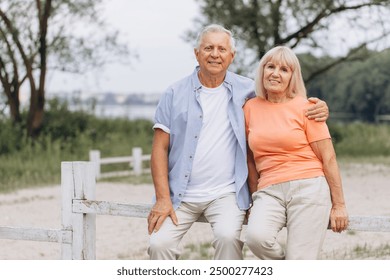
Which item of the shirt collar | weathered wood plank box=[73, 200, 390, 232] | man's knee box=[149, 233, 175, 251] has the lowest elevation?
man's knee box=[149, 233, 175, 251]

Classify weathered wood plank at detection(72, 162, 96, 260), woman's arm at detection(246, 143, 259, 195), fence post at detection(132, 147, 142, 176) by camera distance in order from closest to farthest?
woman's arm at detection(246, 143, 259, 195), weathered wood plank at detection(72, 162, 96, 260), fence post at detection(132, 147, 142, 176)

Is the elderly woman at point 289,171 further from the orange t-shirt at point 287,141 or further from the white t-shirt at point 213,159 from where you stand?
the white t-shirt at point 213,159

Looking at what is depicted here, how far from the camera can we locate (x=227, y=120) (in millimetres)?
4215

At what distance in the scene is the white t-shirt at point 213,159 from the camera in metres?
4.17

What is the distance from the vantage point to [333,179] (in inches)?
158

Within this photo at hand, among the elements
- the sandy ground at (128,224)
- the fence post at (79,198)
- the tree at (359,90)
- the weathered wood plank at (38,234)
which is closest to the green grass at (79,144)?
the sandy ground at (128,224)

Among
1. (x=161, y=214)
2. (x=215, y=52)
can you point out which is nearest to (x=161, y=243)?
(x=161, y=214)

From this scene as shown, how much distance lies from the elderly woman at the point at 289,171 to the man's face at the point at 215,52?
0.21 metres

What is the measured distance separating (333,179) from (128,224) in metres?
Result: 6.58

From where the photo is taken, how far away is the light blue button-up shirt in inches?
163

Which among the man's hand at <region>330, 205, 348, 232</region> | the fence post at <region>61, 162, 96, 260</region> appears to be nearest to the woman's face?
the man's hand at <region>330, 205, 348, 232</region>

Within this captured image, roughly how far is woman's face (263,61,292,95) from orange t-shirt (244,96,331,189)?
0.09 metres

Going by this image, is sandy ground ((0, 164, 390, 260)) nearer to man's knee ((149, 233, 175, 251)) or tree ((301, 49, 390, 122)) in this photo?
man's knee ((149, 233, 175, 251))

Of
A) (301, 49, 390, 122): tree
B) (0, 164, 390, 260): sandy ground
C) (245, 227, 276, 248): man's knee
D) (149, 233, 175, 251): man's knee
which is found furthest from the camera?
(301, 49, 390, 122): tree
